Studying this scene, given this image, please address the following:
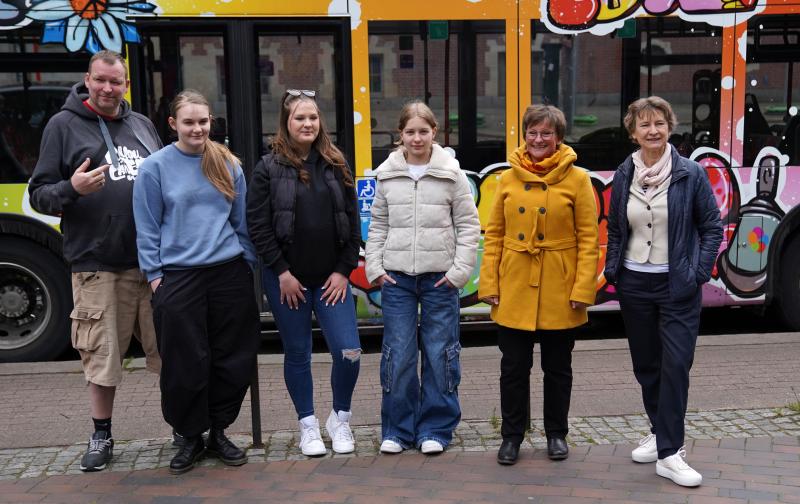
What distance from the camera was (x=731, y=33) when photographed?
6684 mm

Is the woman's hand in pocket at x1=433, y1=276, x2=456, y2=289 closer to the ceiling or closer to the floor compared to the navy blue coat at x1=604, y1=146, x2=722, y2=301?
closer to the floor

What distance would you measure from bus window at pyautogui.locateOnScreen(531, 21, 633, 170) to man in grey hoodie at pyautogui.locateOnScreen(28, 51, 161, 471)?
123 inches

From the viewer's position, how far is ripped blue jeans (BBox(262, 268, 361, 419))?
4.59 m

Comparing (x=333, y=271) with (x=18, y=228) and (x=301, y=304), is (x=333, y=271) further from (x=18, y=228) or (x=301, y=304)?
(x=18, y=228)

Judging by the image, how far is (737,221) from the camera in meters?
6.89

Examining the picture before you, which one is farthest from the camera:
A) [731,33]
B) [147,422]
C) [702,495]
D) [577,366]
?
[731,33]

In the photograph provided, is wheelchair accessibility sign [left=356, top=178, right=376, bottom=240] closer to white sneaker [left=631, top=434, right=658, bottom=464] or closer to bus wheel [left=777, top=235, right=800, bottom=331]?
white sneaker [left=631, top=434, right=658, bottom=464]

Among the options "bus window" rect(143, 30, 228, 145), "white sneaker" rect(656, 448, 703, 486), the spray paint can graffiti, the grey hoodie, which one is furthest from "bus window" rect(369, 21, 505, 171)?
"white sneaker" rect(656, 448, 703, 486)

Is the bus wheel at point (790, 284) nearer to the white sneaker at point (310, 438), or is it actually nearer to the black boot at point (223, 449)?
the white sneaker at point (310, 438)

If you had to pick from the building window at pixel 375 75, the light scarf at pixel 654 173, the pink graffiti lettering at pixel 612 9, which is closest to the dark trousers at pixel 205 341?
the light scarf at pixel 654 173

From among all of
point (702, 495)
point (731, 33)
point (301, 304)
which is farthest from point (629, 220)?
point (731, 33)

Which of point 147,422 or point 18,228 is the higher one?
point 18,228

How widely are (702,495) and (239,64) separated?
4.13 metres

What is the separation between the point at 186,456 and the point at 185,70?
9.69ft
